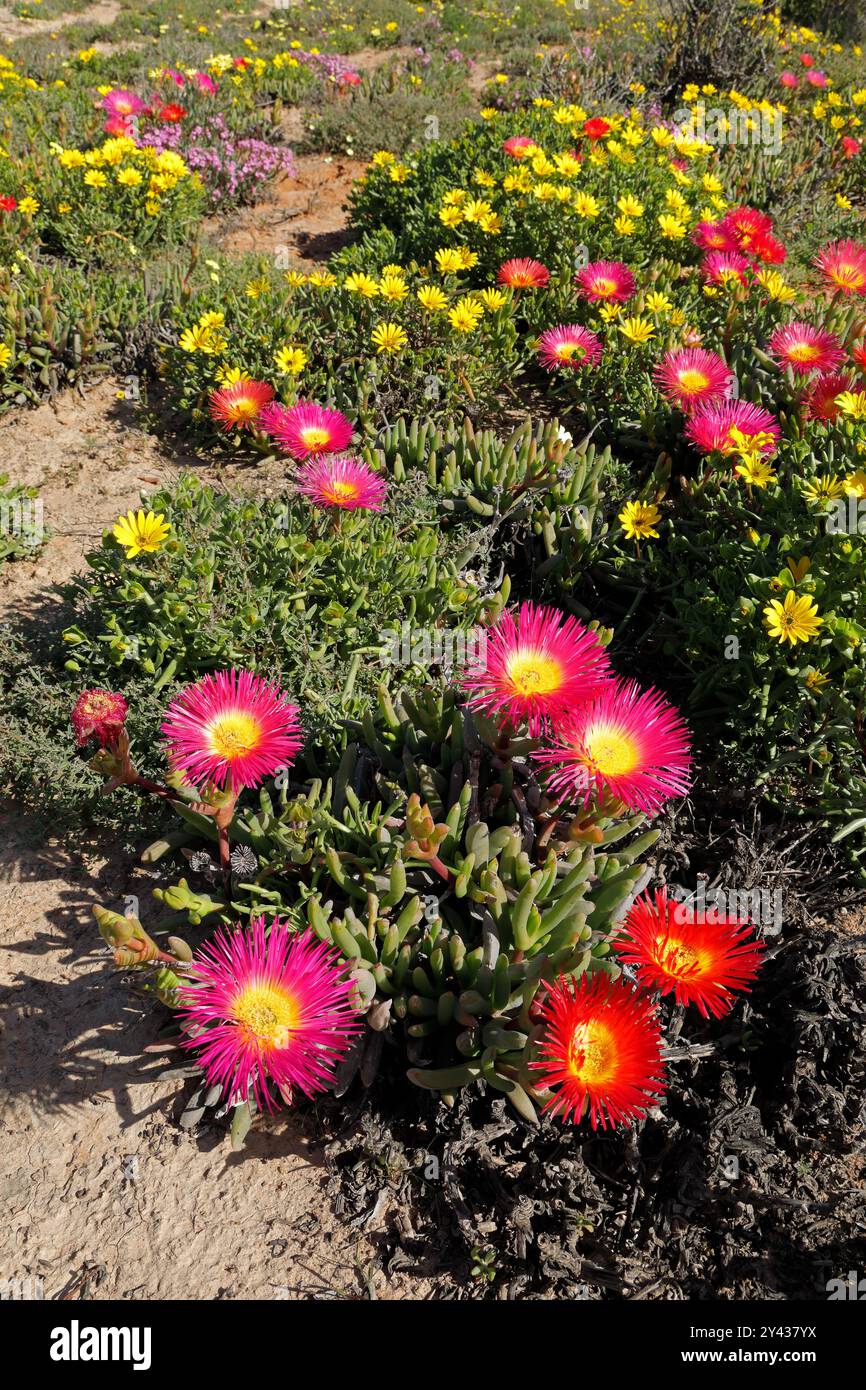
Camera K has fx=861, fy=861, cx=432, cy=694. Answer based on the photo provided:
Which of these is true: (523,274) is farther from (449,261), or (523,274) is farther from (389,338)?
(389,338)

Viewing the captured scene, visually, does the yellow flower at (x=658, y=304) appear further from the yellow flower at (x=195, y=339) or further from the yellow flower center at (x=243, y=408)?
the yellow flower at (x=195, y=339)

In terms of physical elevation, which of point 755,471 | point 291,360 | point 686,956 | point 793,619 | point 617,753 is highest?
point 291,360

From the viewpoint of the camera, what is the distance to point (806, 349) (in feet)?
11.6

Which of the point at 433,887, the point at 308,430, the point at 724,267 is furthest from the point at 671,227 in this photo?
the point at 433,887

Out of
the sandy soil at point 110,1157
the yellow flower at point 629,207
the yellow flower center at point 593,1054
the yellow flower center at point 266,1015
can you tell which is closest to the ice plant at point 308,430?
the sandy soil at point 110,1157

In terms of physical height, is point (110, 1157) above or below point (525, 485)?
below

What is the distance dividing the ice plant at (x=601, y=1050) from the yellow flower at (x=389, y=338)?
3.12m

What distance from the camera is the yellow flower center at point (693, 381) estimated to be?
11.1 ft

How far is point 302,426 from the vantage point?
3078mm

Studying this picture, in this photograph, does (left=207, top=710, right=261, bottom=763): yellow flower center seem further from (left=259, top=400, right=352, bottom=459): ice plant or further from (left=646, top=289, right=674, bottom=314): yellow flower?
(left=646, top=289, right=674, bottom=314): yellow flower

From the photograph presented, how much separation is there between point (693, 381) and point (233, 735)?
243 cm
